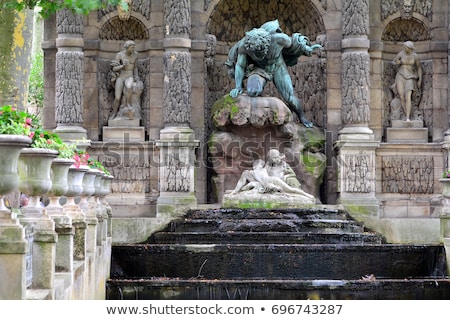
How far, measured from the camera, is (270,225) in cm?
1905

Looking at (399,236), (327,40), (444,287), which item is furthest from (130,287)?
(327,40)

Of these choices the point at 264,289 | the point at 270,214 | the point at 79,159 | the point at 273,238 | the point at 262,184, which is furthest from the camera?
the point at 262,184

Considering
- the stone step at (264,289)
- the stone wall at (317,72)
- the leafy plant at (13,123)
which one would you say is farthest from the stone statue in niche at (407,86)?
the leafy plant at (13,123)

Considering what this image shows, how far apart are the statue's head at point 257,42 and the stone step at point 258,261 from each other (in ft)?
26.3

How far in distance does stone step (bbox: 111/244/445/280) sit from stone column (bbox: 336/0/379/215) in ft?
23.1

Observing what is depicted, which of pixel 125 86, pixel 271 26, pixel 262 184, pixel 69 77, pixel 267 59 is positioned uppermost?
pixel 271 26

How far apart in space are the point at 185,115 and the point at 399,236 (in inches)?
232

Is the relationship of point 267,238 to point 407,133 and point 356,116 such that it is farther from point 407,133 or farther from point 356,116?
point 407,133

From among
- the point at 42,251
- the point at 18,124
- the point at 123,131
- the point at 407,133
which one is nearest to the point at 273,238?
the point at 123,131

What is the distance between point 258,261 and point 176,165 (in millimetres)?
7780

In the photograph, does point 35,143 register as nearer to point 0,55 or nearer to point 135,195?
point 0,55

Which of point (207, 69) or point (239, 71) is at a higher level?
point (207, 69)

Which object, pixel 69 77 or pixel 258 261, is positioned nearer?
pixel 258 261

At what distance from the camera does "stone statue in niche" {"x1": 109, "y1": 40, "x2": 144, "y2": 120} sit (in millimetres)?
23625
